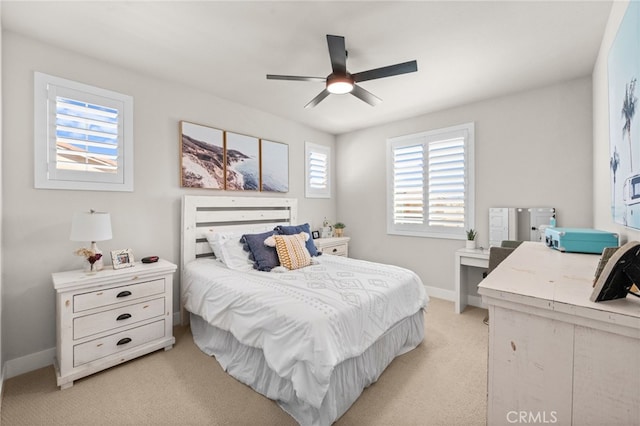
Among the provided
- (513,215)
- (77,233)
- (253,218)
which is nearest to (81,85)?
(77,233)

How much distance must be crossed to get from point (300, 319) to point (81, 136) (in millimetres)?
2483

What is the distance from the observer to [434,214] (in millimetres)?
3930

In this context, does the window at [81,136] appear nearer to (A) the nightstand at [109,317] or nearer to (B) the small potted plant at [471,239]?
(A) the nightstand at [109,317]

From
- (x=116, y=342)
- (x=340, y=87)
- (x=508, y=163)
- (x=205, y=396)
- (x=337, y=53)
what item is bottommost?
(x=205, y=396)

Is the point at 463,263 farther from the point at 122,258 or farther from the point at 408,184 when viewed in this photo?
the point at 122,258

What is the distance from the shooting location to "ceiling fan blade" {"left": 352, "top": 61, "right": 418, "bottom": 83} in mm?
2054

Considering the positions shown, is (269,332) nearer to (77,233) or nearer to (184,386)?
(184,386)

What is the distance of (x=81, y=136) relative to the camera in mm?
2436

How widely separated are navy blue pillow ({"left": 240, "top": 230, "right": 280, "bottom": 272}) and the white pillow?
0.06 meters

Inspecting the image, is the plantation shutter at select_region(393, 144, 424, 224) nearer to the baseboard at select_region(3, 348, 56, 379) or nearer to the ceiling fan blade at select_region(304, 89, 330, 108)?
the ceiling fan blade at select_region(304, 89, 330, 108)

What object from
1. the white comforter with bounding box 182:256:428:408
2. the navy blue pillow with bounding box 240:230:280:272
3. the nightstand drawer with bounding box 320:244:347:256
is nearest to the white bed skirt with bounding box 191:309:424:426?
the white comforter with bounding box 182:256:428:408

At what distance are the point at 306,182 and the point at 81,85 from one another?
286cm

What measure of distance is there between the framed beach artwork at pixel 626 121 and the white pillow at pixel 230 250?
2.68m
